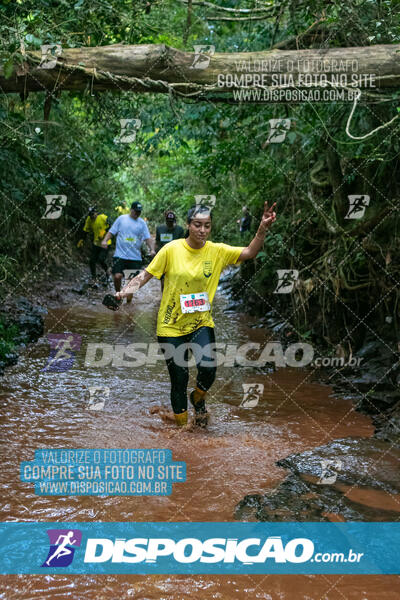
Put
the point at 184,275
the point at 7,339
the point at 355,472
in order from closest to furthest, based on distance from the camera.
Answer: the point at 355,472, the point at 184,275, the point at 7,339

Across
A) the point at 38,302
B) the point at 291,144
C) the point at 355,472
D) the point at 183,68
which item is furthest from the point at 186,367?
the point at 38,302

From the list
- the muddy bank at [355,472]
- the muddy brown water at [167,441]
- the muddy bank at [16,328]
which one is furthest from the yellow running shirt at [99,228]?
the muddy bank at [355,472]

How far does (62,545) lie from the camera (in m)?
3.01

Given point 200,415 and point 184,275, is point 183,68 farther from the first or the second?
point 200,415

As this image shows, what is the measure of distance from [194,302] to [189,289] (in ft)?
0.36

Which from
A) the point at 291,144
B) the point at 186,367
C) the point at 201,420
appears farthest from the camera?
the point at 291,144

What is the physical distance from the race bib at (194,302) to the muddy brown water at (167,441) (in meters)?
Answer: 1.04

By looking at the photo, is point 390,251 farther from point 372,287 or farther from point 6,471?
point 6,471

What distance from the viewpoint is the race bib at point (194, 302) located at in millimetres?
4520

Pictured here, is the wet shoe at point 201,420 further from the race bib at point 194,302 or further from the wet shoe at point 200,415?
the race bib at point 194,302

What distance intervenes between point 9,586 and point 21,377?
3.82m

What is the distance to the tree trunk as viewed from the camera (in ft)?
17.5

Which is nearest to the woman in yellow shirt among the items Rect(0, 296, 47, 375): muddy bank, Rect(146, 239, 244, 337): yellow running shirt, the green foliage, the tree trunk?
Rect(146, 239, 244, 337): yellow running shirt

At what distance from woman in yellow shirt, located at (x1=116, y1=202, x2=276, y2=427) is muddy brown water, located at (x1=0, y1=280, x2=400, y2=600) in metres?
0.61
